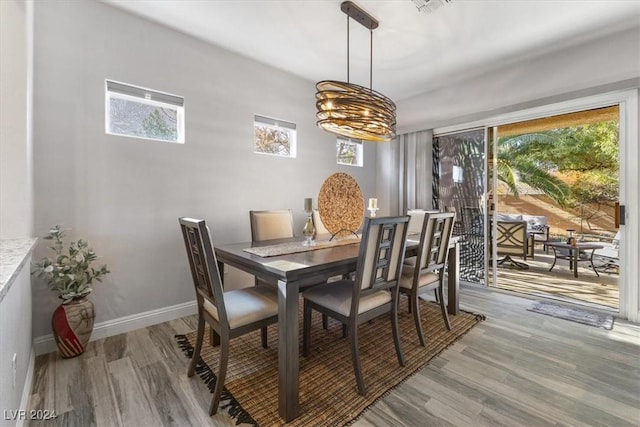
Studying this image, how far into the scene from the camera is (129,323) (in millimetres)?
2432

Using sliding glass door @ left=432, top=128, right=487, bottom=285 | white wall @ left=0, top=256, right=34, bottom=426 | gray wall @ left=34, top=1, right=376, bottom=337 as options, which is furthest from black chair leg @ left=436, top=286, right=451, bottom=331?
white wall @ left=0, top=256, right=34, bottom=426

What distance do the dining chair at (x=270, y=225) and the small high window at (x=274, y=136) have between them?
0.89 metres

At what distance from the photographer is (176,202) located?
2693 millimetres

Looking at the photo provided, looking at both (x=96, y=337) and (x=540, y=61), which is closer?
(x=96, y=337)

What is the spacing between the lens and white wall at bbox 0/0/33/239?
5.54 feet

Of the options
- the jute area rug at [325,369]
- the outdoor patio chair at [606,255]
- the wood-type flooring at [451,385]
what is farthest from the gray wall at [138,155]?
the outdoor patio chair at [606,255]

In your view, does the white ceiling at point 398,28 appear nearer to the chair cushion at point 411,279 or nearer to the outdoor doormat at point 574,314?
the chair cushion at point 411,279

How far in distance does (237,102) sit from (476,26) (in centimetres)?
248

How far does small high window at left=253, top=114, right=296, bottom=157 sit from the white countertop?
83.7 inches

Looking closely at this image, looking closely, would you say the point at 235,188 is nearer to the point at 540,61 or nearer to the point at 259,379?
the point at 259,379

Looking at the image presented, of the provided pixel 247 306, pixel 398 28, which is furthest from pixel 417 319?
pixel 398 28

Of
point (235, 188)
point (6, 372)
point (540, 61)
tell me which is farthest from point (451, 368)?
point (540, 61)

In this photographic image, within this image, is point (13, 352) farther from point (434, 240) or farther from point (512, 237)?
point (512, 237)

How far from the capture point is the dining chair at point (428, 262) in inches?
86.3
